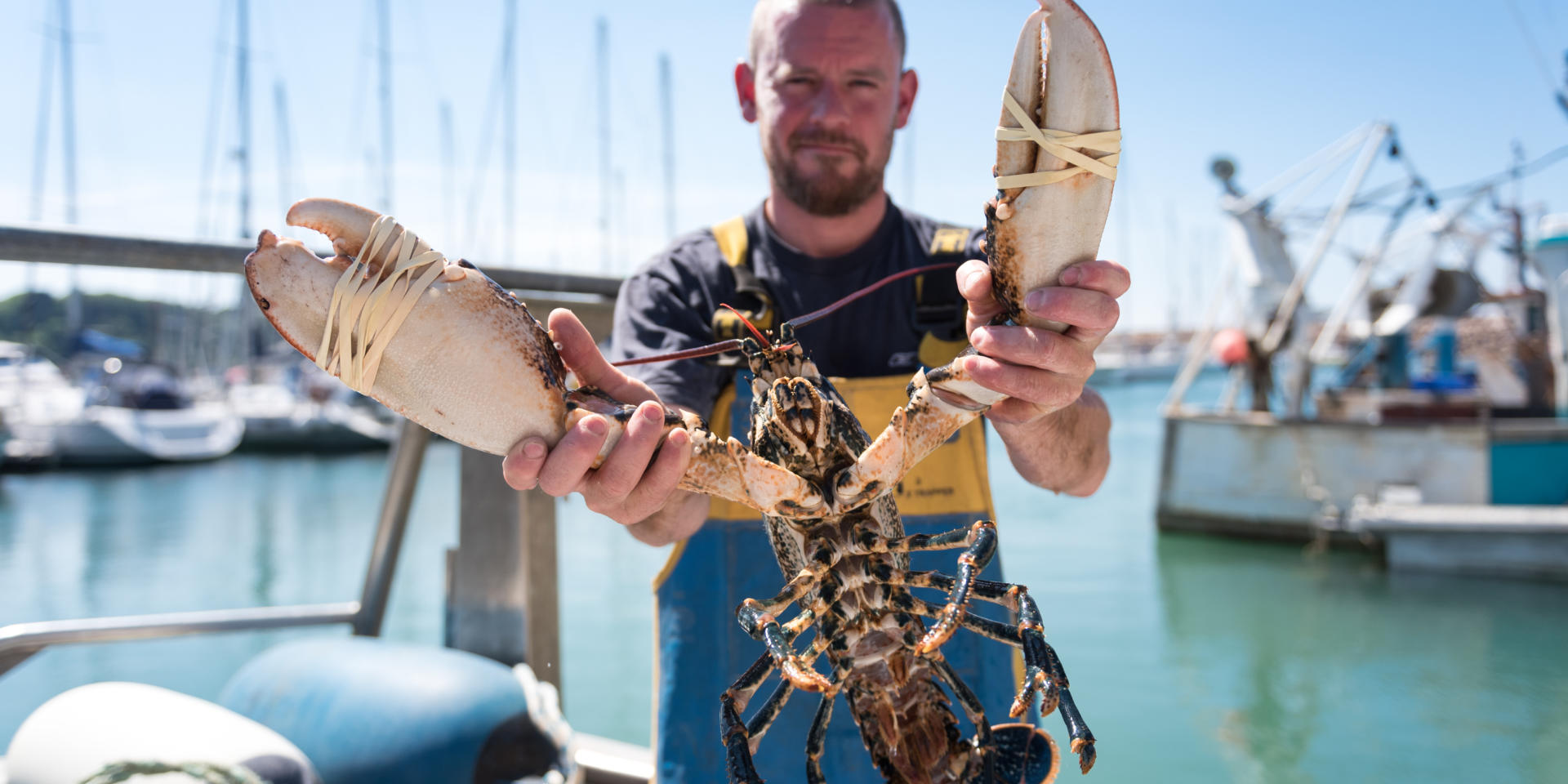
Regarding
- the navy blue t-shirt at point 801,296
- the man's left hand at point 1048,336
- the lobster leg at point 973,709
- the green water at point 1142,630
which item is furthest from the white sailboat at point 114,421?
the man's left hand at point 1048,336

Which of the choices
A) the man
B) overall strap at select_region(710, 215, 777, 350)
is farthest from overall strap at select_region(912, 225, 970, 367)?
overall strap at select_region(710, 215, 777, 350)

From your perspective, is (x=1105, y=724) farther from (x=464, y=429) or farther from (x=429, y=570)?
(x=429, y=570)

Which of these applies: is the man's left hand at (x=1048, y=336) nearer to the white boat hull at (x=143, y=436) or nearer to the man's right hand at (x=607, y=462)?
the man's right hand at (x=607, y=462)

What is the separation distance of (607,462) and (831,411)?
547 mm

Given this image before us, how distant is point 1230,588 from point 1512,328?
8.35 m

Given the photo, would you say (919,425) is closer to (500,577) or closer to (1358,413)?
(500,577)

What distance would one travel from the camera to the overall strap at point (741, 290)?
2.35 metres

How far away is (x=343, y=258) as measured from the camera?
4.99ft

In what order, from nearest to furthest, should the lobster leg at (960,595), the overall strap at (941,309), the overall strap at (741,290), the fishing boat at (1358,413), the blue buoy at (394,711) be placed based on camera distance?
the lobster leg at (960,595)
the overall strap at (741,290)
the overall strap at (941,309)
the blue buoy at (394,711)
the fishing boat at (1358,413)

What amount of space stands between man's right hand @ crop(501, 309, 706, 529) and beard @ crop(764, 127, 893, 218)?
1.02 metres

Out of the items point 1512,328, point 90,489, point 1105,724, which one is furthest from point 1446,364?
point 90,489

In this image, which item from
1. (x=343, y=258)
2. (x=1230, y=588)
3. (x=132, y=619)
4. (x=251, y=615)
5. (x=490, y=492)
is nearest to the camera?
(x=343, y=258)

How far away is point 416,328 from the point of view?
157cm

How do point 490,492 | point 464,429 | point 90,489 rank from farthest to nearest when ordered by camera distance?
point 90,489 < point 490,492 < point 464,429
